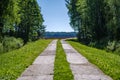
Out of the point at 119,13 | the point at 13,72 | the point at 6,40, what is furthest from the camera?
the point at 119,13

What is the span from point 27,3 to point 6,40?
3524 cm

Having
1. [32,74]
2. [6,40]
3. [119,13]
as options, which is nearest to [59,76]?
[32,74]

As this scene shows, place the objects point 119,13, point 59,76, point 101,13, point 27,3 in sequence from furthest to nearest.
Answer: point 27,3, point 101,13, point 119,13, point 59,76

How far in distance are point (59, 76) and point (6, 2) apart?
100 feet

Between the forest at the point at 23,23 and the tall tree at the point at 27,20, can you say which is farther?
the tall tree at the point at 27,20

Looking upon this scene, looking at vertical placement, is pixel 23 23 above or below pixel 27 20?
below

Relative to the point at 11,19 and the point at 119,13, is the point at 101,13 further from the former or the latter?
the point at 11,19

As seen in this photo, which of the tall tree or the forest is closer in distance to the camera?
the forest

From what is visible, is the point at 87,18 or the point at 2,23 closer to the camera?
the point at 2,23

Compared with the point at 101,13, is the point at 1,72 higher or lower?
lower

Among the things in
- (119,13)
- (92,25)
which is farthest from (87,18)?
(119,13)

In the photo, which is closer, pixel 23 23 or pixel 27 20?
pixel 23 23

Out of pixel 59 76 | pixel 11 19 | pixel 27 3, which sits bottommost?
pixel 59 76

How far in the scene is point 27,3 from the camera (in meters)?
75.2
